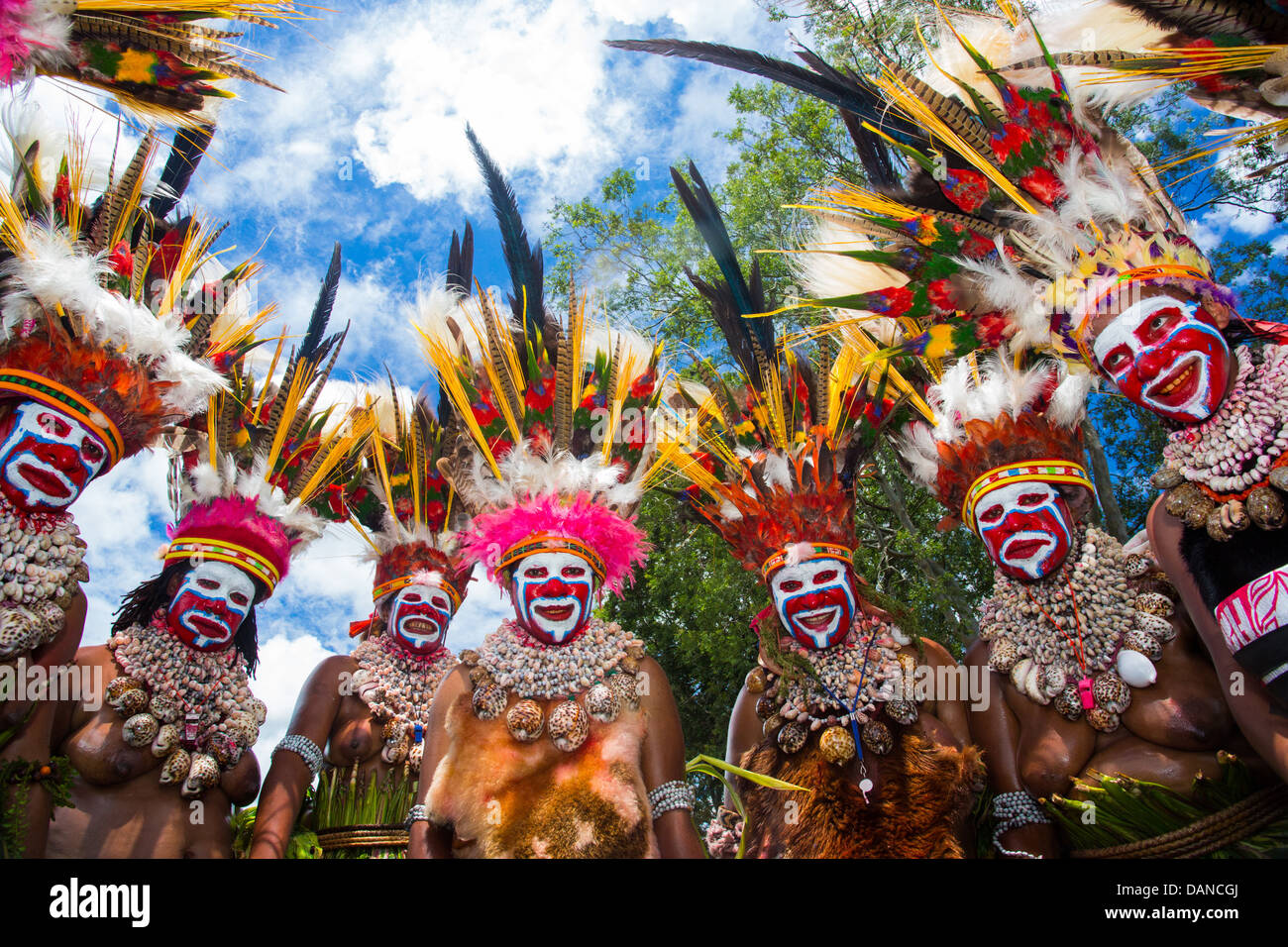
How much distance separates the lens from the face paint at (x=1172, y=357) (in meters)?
3.30

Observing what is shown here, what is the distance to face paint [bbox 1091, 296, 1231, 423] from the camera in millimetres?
3299

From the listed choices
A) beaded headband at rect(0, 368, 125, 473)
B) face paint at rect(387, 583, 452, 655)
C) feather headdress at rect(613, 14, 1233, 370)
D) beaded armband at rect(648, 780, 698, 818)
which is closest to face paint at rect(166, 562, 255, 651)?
beaded headband at rect(0, 368, 125, 473)

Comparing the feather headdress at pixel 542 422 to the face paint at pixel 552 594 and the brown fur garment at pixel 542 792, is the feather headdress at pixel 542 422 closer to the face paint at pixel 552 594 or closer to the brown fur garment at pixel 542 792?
the face paint at pixel 552 594

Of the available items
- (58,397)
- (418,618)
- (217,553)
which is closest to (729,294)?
(418,618)

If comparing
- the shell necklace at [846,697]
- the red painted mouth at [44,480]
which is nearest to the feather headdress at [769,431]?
the shell necklace at [846,697]

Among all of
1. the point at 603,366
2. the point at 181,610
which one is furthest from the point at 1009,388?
the point at 181,610

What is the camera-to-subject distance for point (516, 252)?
5.06 meters

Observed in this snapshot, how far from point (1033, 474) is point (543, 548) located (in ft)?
7.80

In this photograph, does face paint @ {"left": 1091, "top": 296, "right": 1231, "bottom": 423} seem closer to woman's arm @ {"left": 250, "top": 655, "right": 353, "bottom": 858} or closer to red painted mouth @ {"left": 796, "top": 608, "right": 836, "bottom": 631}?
red painted mouth @ {"left": 796, "top": 608, "right": 836, "bottom": 631}

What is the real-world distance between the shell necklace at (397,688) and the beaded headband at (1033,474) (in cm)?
294

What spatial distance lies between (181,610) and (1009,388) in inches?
168

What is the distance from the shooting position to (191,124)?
367 centimetres

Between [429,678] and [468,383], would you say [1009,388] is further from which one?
[429,678]
